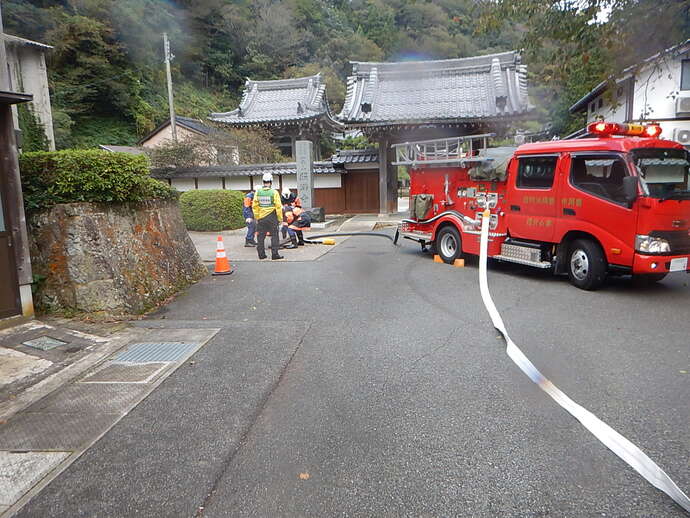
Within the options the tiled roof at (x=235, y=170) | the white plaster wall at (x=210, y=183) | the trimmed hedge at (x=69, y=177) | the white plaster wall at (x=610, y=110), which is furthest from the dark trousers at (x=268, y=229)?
the white plaster wall at (x=610, y=110)

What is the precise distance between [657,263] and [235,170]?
18.7 meters

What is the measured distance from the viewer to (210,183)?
22.9 m

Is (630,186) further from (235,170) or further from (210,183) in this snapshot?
(210,183)

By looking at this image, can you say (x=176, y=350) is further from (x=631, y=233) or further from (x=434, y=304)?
(x=631, y=233)

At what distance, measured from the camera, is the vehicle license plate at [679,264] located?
22.2 ft

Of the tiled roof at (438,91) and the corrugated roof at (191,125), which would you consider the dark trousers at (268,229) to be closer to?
the tiled roof at (438,91)

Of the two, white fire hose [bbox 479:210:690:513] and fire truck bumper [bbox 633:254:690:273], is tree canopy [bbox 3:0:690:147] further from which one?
white fire hose [bbox 479:210:690:513]

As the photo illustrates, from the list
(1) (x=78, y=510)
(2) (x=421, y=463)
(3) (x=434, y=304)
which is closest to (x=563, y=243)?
(3) (x=434, y=304)

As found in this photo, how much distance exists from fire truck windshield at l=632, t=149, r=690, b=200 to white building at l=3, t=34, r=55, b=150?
16.6 metres

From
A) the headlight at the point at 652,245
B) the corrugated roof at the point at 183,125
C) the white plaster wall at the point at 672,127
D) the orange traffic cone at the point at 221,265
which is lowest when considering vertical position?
the orange traffic cone at the point at 221,265

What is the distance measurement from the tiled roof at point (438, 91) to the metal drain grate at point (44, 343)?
51.3ft

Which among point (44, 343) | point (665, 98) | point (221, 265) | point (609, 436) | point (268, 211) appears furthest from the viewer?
point (665, 98)

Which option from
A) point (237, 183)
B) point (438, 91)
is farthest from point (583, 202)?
point (237, 183)

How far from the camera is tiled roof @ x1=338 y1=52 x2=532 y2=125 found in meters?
19.2
